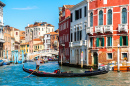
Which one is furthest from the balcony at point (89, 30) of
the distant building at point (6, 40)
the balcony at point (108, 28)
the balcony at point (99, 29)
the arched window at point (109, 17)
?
the distant building at point (6, 40)

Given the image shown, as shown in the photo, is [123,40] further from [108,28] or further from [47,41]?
[47,41]

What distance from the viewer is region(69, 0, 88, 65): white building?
33250mm

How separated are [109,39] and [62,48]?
1496cm

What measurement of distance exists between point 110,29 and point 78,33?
672cm

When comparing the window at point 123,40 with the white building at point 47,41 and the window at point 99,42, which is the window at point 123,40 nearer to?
the window at point 99,42

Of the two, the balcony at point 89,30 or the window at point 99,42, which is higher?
the balcony at point 89,30

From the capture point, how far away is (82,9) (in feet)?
113

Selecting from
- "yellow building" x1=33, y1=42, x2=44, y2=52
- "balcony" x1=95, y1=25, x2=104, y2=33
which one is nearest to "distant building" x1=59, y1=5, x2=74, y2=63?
"balcony" x1=95, y1=25, x2=104, y2=33

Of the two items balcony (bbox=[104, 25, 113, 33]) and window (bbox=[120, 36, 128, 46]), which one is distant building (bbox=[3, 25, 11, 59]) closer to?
balcony (bbox=[104, 25, 113, 33])

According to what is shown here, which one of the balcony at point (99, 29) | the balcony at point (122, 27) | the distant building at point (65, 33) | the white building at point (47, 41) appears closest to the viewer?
the balcony at point (122, 27)

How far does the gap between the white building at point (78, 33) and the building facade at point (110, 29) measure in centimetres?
226

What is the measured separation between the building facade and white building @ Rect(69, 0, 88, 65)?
7.43 feet

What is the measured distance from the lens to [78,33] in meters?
35.4

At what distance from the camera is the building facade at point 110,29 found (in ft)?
95.6
